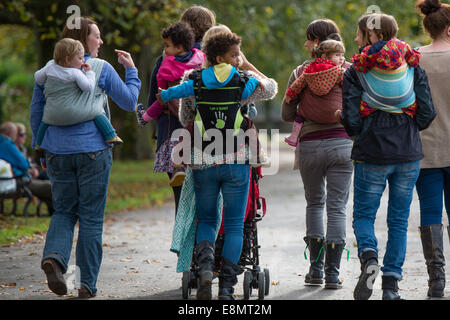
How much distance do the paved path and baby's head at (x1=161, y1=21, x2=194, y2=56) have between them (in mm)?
1898

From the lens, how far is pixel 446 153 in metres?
6.05

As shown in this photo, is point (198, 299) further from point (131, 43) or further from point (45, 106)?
point (131, 43)

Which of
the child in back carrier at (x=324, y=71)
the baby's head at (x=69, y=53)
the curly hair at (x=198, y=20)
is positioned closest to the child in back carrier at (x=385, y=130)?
the child in back carrier at (x=324, y=71)

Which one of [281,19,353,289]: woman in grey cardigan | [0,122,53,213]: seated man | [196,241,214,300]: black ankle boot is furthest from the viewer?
[0,122,53,213]: seated man

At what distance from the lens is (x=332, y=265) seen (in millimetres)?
6438

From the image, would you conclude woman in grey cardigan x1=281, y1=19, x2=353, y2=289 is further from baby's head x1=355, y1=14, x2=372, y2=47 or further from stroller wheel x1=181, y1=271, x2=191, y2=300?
stroller wheel x1=181, y1=271, x2=191, y2=300

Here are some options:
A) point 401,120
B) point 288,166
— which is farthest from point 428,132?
point 288,166

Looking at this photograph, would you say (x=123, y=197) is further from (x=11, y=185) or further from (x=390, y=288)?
(x=390, y=288)

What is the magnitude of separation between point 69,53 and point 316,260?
8.51ft

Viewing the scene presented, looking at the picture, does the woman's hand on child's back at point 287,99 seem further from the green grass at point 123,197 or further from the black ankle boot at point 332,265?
the green grass at point 123,197

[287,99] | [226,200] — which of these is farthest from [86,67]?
[287,99]

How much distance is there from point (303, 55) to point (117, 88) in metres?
22.8

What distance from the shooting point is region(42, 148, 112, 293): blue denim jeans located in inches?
234

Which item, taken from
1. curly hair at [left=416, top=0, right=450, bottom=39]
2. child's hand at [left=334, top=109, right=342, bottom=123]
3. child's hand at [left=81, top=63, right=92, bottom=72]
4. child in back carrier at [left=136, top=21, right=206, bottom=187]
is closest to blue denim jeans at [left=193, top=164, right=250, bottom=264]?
child in back carrier at [left=136, top=21, right=206, bottom=187]
